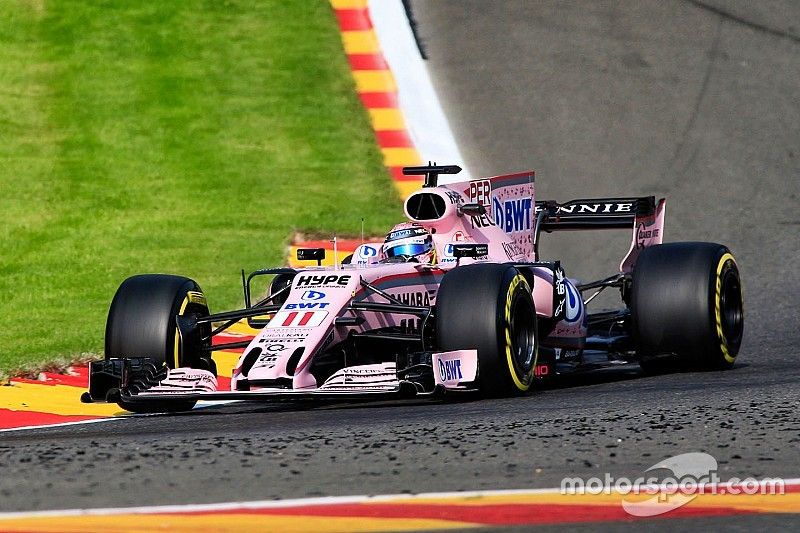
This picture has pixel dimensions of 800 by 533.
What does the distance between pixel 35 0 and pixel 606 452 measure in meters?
17.4

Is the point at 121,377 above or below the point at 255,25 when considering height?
Answer: below

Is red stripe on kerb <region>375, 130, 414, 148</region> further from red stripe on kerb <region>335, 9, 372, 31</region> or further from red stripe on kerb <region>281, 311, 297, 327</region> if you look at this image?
red stripe on kerb <region>281, 311, 297, 327</region>

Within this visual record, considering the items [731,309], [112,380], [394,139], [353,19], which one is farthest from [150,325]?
[353,19]

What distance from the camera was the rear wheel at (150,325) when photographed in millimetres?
9602

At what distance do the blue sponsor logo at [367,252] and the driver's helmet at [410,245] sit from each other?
6.0 inches

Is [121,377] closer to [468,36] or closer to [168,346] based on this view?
[168,346]

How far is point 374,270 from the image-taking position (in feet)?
32.2

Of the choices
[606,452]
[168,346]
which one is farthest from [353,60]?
[606,452]

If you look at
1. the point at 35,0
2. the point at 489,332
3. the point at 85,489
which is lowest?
the point at 85,489

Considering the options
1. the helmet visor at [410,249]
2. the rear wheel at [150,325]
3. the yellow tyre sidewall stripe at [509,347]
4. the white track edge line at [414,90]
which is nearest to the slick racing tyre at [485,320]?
the yellow tyre sidewall stripe at [509,347]

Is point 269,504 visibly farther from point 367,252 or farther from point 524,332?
point 367,252

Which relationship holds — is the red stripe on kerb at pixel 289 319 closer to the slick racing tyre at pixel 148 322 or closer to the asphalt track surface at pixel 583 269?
the asphalt track surface at pixel 583 269

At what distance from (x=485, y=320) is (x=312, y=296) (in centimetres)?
114

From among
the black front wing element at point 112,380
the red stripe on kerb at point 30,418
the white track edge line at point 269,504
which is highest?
the black front wing element at point 112,380
